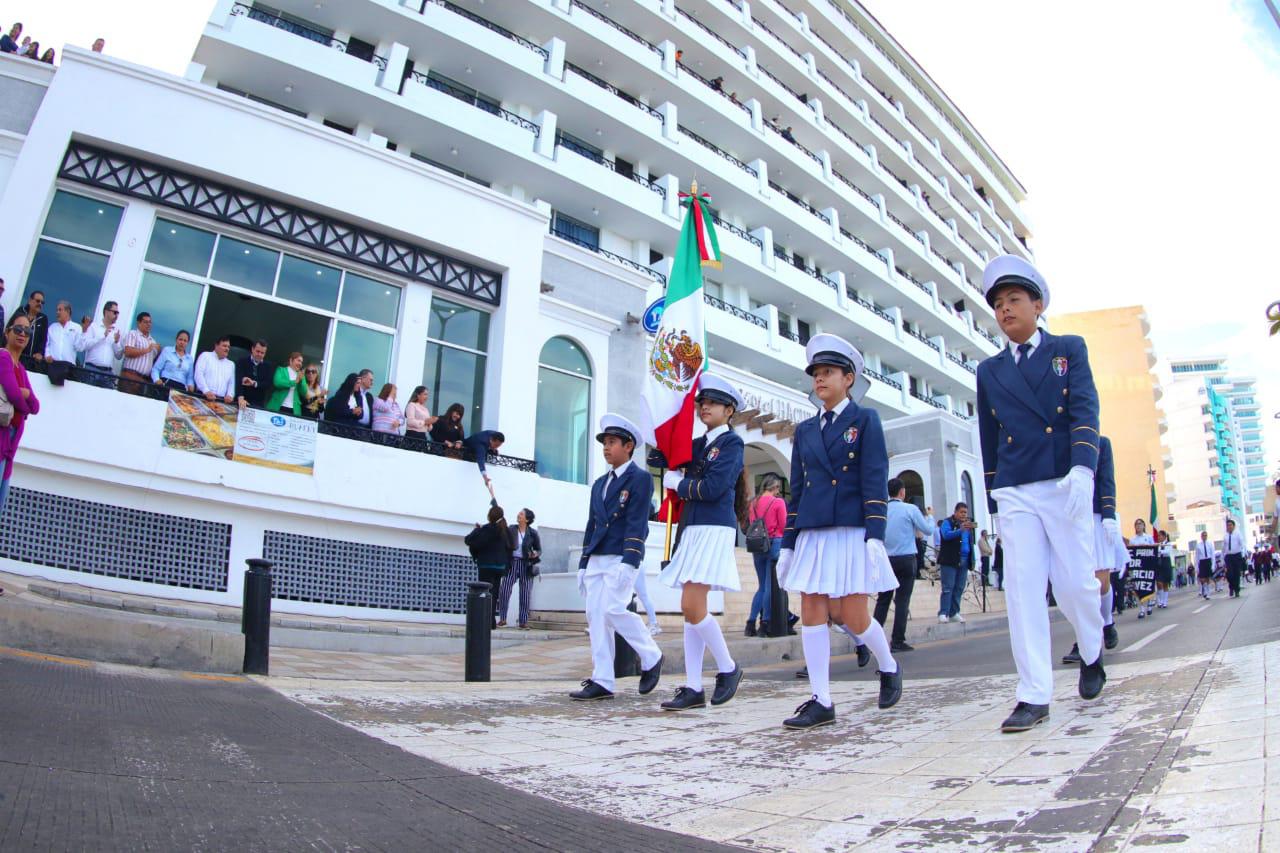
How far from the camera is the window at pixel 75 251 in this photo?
10727mm

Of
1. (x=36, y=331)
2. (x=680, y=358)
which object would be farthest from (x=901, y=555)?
(x=36, y=331)

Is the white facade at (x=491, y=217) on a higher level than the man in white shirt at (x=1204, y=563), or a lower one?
higher

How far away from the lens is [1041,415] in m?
3.76

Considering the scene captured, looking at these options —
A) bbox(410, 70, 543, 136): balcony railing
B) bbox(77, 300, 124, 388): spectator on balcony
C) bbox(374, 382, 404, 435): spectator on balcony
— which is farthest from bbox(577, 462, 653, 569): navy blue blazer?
bbox(410, 70, 543, 136): balcony railing

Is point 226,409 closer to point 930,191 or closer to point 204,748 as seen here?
point 204,748

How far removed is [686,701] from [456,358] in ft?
33.6

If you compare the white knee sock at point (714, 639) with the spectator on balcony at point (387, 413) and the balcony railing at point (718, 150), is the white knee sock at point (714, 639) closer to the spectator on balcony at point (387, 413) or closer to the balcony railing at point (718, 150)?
the spectator on balcony at point (387, 413)

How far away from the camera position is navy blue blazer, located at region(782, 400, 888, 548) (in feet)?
13.9

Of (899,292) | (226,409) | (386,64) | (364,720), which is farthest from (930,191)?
(364,720)

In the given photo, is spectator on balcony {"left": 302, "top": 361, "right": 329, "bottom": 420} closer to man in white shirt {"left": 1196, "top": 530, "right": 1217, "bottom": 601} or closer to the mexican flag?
the mexican flag

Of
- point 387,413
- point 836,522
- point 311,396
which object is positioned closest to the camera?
point 836,522

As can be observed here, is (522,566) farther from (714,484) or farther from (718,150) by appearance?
(718,150)

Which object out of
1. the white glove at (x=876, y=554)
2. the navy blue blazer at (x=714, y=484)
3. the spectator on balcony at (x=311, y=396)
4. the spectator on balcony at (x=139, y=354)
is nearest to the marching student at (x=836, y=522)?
the white glove at (x=876, y=554)

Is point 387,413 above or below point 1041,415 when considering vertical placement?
above
